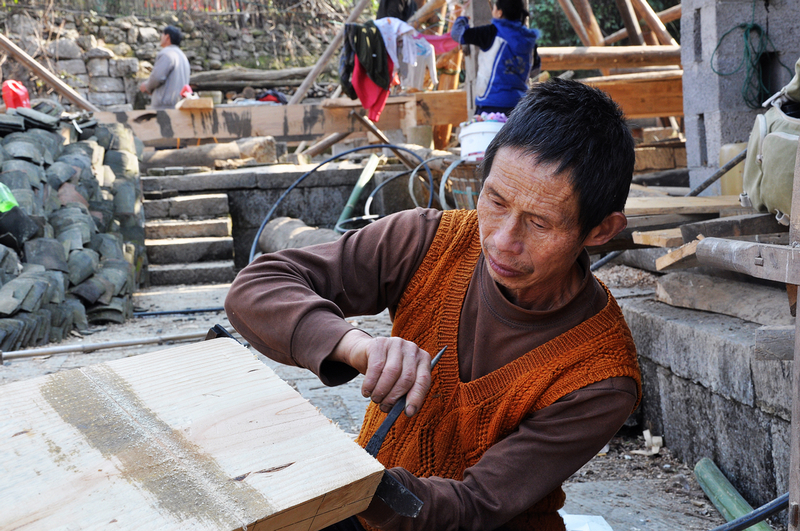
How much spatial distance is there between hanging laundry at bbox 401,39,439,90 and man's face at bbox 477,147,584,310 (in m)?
5.62

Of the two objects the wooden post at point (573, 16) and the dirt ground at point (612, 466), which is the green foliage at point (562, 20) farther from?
the dirt ground at point (612, 466)

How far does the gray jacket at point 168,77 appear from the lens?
8.80 metres

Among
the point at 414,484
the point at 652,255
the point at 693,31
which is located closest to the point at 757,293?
the point at 652,255

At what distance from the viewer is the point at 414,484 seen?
1193mm

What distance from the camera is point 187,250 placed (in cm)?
673

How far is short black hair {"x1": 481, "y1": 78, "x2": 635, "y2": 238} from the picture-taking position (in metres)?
1.30

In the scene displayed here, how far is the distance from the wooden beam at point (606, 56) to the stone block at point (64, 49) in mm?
11420

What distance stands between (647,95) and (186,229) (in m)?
4.76

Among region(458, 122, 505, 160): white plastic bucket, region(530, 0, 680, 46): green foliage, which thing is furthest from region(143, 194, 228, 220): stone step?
region(530, 0, 680, 46): green foliage

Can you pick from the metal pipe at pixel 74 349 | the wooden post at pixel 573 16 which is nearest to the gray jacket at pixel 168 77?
the wooden post at pixel 573 16

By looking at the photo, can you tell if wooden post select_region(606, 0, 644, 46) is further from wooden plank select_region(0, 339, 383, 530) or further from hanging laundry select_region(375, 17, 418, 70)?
wooden plank select_region(0, 339, 383, 530)

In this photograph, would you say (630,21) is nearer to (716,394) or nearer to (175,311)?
(175,311)

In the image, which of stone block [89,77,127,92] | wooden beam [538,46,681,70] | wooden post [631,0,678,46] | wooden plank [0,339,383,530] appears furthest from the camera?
stone block [89,77,127,92]

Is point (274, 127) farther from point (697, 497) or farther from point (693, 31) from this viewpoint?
point (697, 497)
